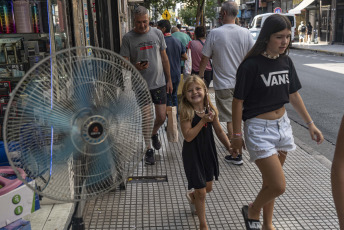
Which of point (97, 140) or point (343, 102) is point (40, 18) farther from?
Result: point (343, 102)

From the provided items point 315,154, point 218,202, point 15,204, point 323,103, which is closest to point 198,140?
→ point 218,202

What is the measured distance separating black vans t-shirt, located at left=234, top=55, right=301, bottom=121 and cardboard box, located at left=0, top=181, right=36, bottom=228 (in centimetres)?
173

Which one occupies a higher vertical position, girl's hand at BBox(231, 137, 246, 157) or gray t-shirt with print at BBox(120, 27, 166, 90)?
gray t-shirt with print at BBox(120, 27, 166, 90)

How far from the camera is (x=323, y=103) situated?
372 inches

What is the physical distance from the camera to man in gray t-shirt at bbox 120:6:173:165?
15.8 ft

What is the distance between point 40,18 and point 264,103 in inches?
82.1

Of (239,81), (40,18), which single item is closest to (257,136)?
(239,81)

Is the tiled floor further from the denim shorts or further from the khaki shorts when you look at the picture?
the denim shorts

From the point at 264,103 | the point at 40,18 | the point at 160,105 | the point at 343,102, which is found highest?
the point at 40,18

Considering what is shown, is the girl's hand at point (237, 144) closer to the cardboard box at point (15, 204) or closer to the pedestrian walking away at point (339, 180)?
the cardboard box at point (15, 204)

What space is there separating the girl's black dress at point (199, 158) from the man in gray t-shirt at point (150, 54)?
1558 millimetres

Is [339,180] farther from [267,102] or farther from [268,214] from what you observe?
[268,214]

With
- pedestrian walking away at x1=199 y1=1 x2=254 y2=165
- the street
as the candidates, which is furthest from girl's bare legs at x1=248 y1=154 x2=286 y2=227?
the street

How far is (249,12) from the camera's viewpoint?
186 ft
